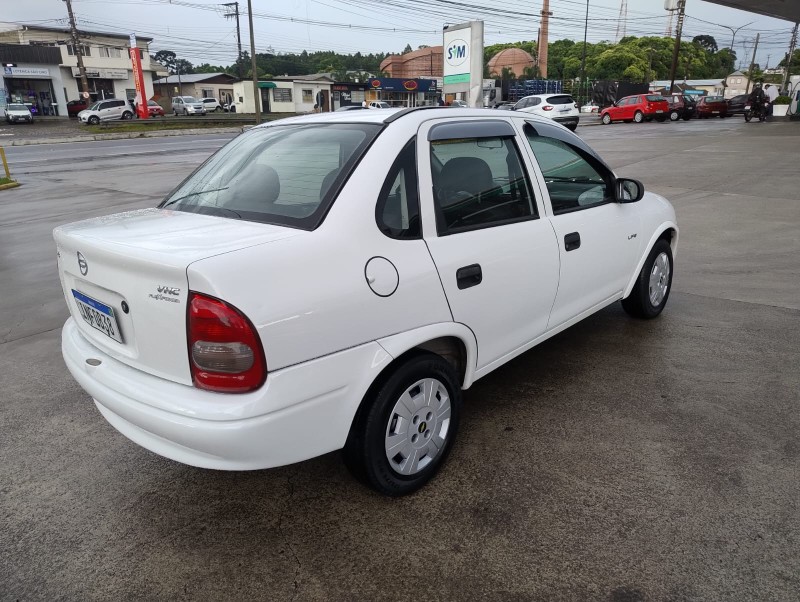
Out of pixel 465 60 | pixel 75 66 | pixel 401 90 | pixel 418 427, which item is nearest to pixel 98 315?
pixel 418 427

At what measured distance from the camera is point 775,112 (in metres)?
41.0

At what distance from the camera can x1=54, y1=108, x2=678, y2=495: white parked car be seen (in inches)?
85.0

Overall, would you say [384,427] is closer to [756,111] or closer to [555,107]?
[555,107]

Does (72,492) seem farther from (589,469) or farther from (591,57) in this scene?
(591,57)

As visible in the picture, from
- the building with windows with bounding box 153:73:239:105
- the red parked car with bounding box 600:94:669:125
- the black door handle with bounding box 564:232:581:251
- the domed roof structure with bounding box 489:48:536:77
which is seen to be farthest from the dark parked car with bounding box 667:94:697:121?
the domed roof structure with bounding box 489:48:536:77

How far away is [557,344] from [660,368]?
2.46 feet

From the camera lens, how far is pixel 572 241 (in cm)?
353

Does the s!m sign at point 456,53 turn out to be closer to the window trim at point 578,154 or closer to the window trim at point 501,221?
the window trim at point 578,154

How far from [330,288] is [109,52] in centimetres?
6988

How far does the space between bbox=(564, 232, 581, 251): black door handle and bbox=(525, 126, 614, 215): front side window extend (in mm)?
150

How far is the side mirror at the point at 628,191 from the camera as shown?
4.06 m


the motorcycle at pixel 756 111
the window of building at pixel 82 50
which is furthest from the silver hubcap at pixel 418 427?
the window of building at pixel 82 50

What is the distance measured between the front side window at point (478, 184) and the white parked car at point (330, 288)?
1 cm

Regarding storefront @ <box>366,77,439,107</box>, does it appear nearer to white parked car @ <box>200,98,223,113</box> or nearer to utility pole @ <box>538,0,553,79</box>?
white parked car @ <box>200,98,223,113</box>
